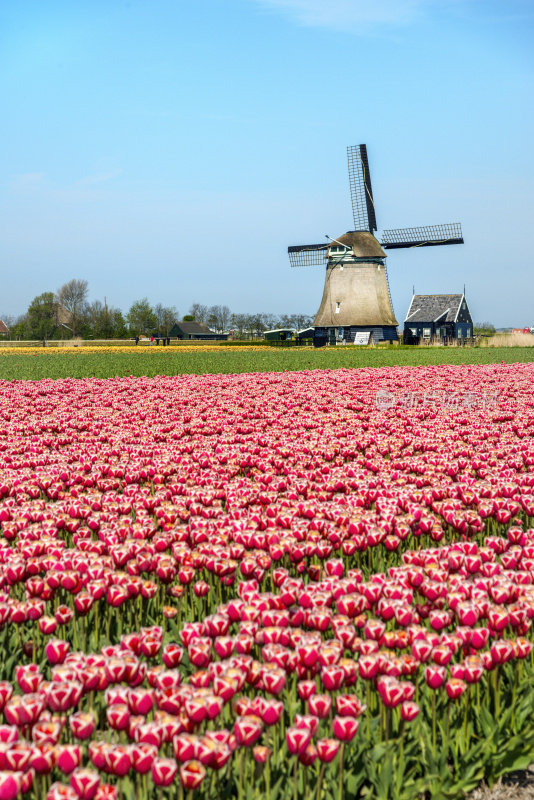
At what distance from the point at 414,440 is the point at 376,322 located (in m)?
47.7

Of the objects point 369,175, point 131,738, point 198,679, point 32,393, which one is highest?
point 369,175

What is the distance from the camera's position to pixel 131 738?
2557mm

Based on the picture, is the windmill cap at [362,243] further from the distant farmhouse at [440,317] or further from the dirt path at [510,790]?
the dirt path at [510,790]

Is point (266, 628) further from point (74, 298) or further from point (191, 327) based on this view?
point (191, 327)

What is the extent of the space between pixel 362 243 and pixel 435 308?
33.3m

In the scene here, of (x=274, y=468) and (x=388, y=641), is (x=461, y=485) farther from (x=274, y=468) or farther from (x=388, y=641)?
(x=388, y=641)

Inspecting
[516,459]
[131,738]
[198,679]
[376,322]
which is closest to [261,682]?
[198,679]

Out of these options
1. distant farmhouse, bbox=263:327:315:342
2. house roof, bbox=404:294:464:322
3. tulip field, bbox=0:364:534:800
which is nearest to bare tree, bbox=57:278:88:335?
distant farmhouse, bbox=263:327:315:342

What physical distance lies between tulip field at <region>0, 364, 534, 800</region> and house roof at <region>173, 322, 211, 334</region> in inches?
5045

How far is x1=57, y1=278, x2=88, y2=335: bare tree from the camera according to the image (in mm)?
102688

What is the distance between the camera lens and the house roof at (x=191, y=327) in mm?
134875

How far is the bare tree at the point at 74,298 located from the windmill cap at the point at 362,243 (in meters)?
57.4

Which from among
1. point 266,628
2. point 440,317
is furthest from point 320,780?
point 440,317

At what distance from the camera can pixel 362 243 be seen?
181 feet
